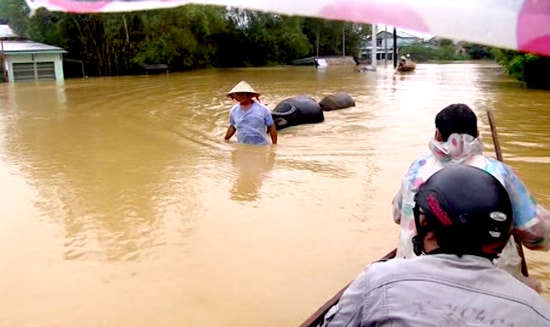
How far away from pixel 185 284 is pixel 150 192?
256 centimetres

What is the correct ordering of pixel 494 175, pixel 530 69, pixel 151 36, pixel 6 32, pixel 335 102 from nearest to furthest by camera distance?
1. pixel 494 175
2. pixel 335 102
3. pixel 530 69
4. pixel 6 32
5. pixel 151 36

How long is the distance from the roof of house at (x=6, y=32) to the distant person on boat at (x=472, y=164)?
31.7 meters

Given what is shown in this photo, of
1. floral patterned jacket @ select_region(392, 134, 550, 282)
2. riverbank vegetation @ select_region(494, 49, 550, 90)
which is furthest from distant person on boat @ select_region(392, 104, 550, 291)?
riverbank vegetation @ select_region(494, 49, 550, 90)

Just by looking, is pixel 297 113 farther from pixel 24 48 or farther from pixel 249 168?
pixel 24 48

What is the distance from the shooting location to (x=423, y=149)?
904 cm

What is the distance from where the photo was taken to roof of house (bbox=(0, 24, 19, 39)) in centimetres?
3093

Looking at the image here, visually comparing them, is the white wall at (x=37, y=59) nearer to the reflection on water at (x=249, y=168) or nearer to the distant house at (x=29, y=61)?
the distant house at (x=29, y=61)

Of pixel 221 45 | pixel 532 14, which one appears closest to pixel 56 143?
pixel 532 14

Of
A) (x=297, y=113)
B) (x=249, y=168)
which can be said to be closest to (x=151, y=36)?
(x=297, y=113)

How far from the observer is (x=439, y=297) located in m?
1.58

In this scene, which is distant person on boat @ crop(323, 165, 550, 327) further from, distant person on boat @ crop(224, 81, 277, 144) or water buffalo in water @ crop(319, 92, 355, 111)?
water buffalo in water @ crop(319, 92, 355, 111)

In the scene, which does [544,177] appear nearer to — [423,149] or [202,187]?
[423,149]

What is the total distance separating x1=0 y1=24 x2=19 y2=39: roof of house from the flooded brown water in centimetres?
2162

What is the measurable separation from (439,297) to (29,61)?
2948 cm
